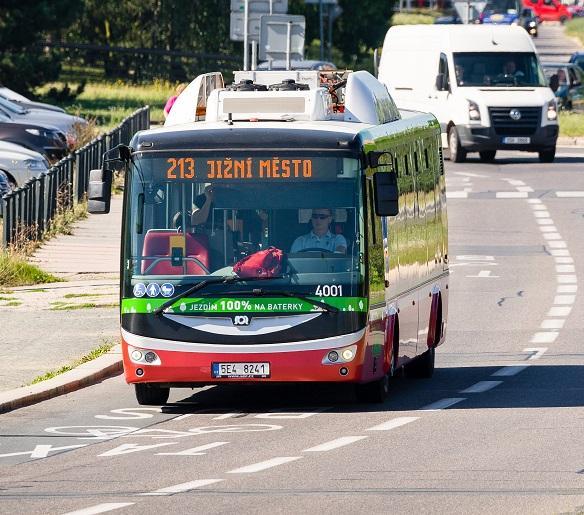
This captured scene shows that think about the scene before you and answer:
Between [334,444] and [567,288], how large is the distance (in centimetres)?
1368

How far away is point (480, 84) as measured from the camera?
4453 cm

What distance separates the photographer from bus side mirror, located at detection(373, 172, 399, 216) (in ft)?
49.7

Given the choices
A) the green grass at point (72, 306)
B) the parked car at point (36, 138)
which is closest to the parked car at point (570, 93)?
the parked car at point (36, 138)

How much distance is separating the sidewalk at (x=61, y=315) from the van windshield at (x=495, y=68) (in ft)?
53.1

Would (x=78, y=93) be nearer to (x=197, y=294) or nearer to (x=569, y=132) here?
(x=569, y=132)

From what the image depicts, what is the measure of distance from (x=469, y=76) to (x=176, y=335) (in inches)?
1185

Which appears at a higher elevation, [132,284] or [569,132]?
[132,284]

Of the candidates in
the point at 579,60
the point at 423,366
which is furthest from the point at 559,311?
the point at 579,60

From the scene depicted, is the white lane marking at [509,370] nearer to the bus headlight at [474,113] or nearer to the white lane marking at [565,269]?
the white lane marking at [565,269]

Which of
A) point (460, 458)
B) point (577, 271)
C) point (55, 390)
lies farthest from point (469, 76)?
point (460, 458)

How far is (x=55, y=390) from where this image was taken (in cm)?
1625

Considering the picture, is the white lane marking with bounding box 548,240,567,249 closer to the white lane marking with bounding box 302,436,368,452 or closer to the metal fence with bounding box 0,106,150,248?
the metal fence with bounding box 0,106,150,248

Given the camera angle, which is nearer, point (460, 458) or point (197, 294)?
point (460, 458)

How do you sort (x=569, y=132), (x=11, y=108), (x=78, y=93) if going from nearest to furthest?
(x=11, y=108) < (x=569, y=132) < (x=78, y=93)
